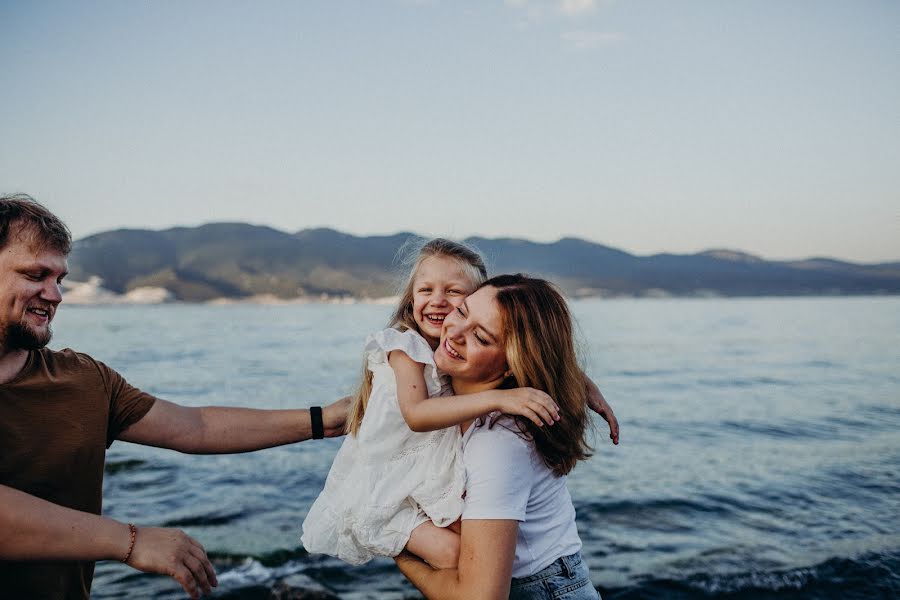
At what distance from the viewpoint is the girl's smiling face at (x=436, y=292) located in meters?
4.21

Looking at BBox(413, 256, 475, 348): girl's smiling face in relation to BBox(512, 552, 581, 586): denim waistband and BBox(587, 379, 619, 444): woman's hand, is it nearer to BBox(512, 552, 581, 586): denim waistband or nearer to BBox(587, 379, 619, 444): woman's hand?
BBox(587, 379, 619, 444): woman's hand

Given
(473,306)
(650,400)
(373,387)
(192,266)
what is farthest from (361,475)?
(192,266)

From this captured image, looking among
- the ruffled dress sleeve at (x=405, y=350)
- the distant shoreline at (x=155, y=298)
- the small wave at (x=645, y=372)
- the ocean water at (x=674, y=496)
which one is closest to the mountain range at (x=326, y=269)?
the distant shoreline at (x=155, y=298)

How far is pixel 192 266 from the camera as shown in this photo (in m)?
160

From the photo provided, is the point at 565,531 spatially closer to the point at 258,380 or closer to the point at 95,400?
the point at 95,400

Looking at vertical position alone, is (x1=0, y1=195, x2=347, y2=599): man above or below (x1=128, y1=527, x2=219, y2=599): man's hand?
above

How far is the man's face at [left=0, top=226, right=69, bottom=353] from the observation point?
3.00 meters

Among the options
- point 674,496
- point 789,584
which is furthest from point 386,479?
point 674,496

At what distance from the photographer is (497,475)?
2.70 metres

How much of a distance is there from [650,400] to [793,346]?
75.8ft

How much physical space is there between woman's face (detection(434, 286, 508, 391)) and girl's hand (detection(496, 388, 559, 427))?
13.8 inches

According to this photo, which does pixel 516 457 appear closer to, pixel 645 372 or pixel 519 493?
pixel 519 493

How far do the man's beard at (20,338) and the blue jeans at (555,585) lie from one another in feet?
7.94

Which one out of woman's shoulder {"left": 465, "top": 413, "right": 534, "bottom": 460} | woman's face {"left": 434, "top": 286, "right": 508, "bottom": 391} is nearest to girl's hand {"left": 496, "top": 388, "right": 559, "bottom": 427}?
woman's shoulder {"left": 465, "top": 413, "right": 534, "bottom": 460}
